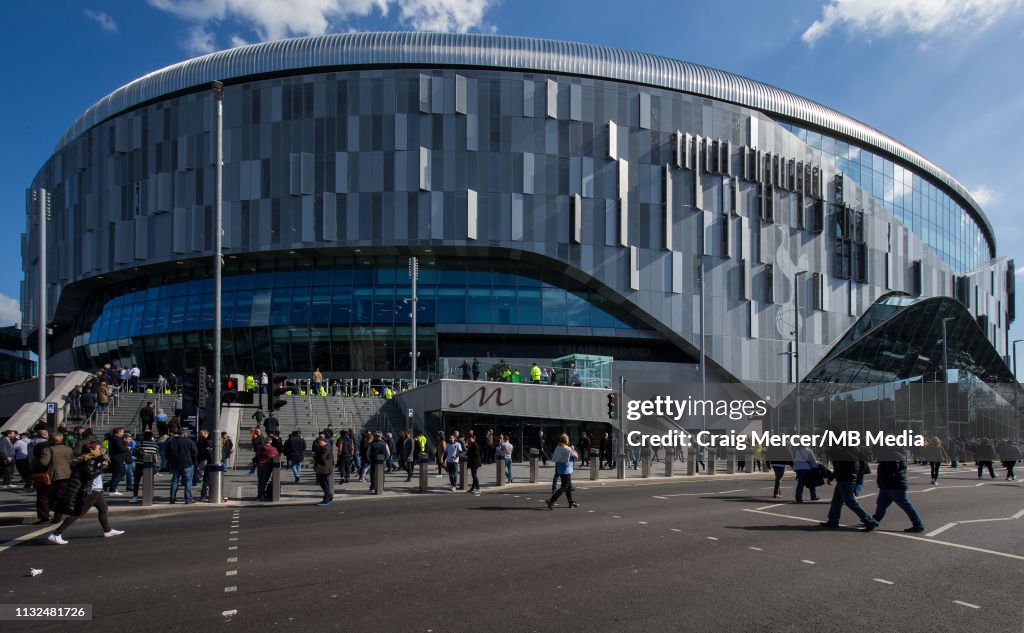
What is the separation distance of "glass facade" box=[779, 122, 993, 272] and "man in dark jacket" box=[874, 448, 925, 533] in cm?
4964

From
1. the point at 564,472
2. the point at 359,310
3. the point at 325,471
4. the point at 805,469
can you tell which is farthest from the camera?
the point at 359,310

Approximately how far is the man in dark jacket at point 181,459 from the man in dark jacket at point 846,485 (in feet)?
44.8

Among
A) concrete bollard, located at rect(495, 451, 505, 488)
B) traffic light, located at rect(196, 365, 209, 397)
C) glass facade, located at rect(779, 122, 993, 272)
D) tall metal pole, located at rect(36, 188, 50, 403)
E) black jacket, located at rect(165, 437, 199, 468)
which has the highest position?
glass facade, located at rect(779, 122, 993, 272)

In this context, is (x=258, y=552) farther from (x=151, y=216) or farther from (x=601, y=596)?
(x=151, y=216)

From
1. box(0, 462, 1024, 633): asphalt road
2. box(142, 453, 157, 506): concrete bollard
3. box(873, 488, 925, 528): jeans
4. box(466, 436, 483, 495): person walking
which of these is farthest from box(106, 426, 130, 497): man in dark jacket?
box(873, 488, 925, 528): jeans

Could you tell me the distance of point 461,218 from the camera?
4953 centimetres

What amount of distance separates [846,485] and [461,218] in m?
37.9

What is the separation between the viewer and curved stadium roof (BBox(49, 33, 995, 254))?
5078cm

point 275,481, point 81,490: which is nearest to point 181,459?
point 275,481

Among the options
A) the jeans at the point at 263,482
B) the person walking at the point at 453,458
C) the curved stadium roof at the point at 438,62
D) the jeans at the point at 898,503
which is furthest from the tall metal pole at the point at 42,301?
the jeans at the point at 898,503

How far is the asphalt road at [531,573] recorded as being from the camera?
301 inches

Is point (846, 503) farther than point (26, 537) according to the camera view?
Yes

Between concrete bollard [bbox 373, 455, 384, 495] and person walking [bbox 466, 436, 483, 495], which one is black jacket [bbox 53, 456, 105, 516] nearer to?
concrete bollard [bbox 373, 455, 384, 495]

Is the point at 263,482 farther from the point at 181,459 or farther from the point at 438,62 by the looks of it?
the point at 438,62
